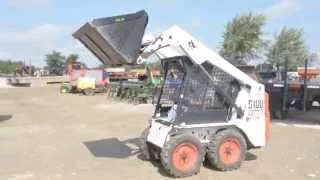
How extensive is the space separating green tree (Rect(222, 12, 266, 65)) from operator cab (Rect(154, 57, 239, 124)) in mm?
43376

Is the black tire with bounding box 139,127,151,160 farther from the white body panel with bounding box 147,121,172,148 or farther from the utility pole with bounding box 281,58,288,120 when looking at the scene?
the utility pole with bounding box 281,58,288,120

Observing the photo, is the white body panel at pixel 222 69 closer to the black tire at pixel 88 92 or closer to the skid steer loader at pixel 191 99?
the skid steer loader at pixel 191 99

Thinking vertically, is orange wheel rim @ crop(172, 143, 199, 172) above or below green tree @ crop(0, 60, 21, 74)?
below

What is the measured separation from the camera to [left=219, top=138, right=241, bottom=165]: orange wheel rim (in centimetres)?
888

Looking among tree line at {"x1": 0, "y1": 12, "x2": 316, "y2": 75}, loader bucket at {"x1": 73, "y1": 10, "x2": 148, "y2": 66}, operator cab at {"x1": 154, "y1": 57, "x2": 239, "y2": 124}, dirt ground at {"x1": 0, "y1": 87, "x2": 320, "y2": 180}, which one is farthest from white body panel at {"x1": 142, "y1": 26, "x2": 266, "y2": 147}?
tree line at {"x1": 0, "y1": 12, "x2": 316, "y2": 75}

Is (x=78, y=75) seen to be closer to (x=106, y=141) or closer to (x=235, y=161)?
(x=106, y=141)

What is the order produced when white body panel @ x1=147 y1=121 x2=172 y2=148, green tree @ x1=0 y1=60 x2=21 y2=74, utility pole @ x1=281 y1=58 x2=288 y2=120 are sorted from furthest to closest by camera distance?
green tree @ x1=0 y1=60 x2=21 y2=74 → utility pole @ x1=281 y1=58 x2=288 y2=120 → white body panel @ x1=147 y1=121 x2=172 y2=148

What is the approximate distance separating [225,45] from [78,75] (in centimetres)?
2164

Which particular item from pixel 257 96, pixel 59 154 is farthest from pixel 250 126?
pixel 59 154

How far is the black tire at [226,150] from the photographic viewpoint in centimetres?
880

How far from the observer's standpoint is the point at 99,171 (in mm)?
8984

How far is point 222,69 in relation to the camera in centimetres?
885

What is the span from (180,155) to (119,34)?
222cm

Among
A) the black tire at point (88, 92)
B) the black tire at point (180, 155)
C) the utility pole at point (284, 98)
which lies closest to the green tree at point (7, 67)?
the black tire at point (88, 92)
